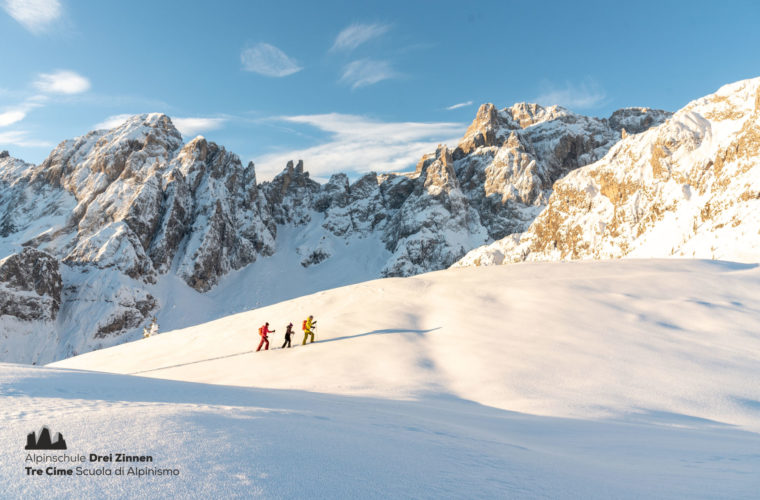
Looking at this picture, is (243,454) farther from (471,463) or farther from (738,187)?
(738,187)

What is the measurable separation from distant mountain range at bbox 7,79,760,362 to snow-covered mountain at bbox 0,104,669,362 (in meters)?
0.43

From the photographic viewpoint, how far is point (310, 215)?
459 feet

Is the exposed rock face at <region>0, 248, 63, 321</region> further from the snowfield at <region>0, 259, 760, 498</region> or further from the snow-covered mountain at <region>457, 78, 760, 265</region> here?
the snow-covered mountain at <region>457, 78, 760, 265</region>

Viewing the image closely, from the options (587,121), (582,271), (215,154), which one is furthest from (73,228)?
(587,121)

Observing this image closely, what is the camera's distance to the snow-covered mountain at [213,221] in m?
78.6

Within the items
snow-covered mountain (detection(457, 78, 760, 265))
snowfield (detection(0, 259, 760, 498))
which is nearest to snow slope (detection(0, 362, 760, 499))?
snowfield (detection(0, 259, 760, 498))

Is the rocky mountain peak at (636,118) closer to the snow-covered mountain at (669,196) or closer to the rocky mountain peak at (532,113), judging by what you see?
the rocky mountain peak at (532,113)

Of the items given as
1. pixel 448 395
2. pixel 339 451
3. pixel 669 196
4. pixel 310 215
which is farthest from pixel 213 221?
pixel 339 451

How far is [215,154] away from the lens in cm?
12019

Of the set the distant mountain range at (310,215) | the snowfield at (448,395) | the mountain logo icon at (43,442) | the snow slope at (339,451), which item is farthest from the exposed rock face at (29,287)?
the mountain logo icon at (43,442)

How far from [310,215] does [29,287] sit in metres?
80.3

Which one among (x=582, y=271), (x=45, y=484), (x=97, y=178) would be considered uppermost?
(x=97, y=178)

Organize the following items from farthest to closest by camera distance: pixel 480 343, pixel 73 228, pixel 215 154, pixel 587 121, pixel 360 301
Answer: pixel 587 121, pixel 215 154, pixel 73 228, pixel 360 301, pixel 480 343

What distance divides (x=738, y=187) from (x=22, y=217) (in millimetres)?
162857
